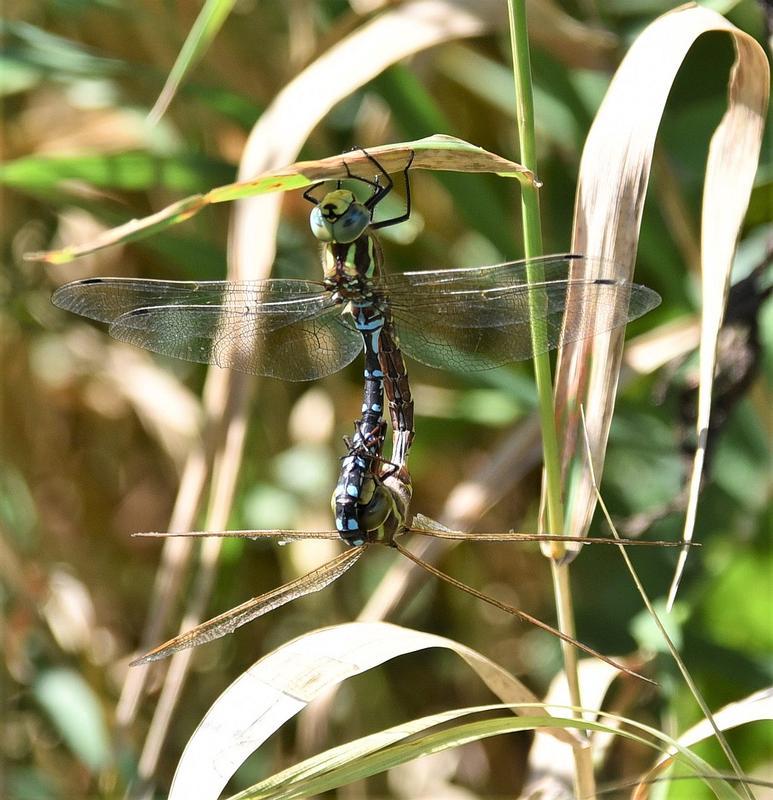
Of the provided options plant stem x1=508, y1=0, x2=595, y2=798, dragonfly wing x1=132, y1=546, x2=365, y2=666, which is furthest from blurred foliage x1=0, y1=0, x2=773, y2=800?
dragonfly wing x1=132, y1=546, x2=365, y2=666

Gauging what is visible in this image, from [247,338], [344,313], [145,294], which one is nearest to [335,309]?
[344,313]

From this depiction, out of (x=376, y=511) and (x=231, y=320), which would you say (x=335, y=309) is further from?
(x=376, y=511)

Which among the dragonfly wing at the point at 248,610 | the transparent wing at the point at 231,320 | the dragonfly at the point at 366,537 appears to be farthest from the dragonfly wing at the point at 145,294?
the dragonfly wing at the point at 248,610

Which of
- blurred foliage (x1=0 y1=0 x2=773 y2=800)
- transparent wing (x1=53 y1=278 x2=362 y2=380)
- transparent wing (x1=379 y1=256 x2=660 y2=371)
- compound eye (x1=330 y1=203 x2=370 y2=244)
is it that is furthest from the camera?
blurred foliage (x1=0 y1=0 x2=773 y2=800)

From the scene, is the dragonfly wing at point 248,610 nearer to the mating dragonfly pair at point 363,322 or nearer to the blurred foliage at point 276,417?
the mating dragonfly pair at point 363,322

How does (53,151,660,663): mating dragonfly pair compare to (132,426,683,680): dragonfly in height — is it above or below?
above

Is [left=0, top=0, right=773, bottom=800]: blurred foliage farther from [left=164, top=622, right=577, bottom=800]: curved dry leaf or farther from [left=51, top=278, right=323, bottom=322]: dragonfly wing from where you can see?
[left=164, top=622, right=577, bottom=800]: curved dry leaf
